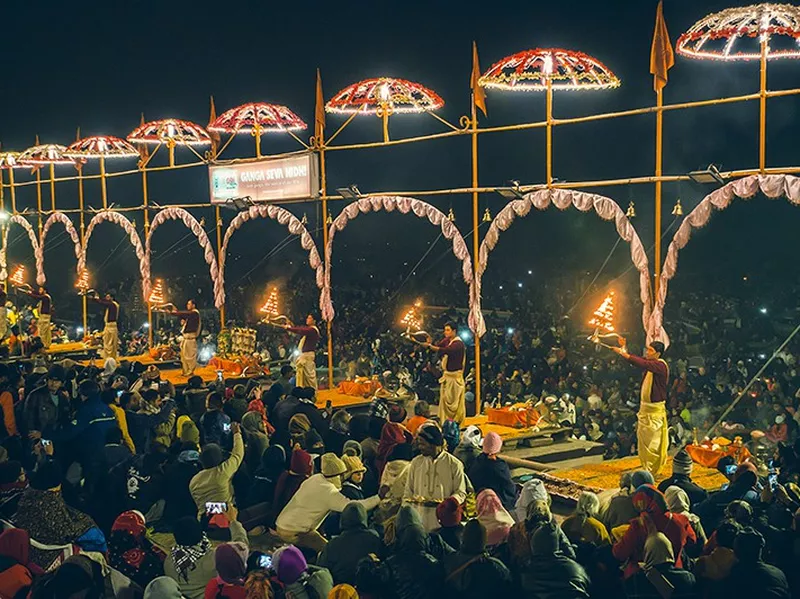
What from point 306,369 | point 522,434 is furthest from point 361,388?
point 522,434

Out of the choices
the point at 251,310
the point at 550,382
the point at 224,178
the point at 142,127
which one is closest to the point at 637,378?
the point at 550,382

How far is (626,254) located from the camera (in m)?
31.2

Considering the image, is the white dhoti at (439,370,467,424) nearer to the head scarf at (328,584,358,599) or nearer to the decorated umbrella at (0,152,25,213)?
the head scarf at (328,584,358,599)

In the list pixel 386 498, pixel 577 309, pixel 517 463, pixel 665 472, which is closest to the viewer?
pixel 386 498

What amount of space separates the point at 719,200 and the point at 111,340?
1510 centimetres

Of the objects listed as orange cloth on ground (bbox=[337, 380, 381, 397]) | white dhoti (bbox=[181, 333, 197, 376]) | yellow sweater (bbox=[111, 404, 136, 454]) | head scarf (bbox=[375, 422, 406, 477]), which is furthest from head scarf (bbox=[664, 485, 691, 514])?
white dhoti (bbox=[181, 333, 197, 376])

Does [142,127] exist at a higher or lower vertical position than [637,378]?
higher

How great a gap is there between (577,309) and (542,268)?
21.2 ft

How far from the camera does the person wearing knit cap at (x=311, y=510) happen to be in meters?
8.73

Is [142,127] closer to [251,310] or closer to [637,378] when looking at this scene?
[251,310]

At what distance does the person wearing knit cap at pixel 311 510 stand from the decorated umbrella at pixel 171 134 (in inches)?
506

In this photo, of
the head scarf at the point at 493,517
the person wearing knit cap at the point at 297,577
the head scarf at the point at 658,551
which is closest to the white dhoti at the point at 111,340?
the head scarf at the point at 493,517

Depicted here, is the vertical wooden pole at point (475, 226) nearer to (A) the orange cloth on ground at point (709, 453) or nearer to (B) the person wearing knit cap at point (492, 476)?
(A) the orange cloth on ground at point (709, 453)

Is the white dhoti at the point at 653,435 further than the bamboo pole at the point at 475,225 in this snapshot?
No
